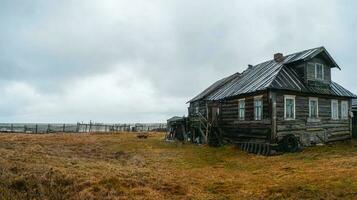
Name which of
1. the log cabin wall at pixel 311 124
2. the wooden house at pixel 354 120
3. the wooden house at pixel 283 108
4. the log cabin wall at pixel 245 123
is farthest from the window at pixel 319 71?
the wooden house at pixel 354 120

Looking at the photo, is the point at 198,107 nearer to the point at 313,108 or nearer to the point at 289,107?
the point at 313,108

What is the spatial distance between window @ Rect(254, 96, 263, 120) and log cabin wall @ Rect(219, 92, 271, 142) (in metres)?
0.27

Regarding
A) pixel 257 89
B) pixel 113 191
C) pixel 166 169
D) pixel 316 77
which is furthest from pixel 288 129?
pixel 113 191

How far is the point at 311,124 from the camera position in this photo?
91.4 ft

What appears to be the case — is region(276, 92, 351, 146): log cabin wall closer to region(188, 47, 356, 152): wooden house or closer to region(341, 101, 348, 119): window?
region(188, 47, 356, 152): wooden house

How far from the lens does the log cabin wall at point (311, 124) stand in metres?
25.5

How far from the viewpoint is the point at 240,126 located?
28.2 m

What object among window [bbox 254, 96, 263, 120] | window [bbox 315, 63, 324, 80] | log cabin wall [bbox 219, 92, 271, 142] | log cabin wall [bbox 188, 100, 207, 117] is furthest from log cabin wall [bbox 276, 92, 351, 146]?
log cabin wall [bbox 188, 100, 207, 117]

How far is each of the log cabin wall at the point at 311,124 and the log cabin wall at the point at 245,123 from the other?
29.8 inches

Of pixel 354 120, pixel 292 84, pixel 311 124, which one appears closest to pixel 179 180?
pixel 292 84

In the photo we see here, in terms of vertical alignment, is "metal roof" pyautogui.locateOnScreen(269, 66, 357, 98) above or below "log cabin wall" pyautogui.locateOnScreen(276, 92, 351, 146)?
above

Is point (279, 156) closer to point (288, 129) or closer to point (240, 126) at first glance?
point (288, 129)

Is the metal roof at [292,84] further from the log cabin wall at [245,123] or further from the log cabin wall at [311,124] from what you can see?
the log cabin wall at [245,123]

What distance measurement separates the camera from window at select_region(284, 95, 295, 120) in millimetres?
25938
